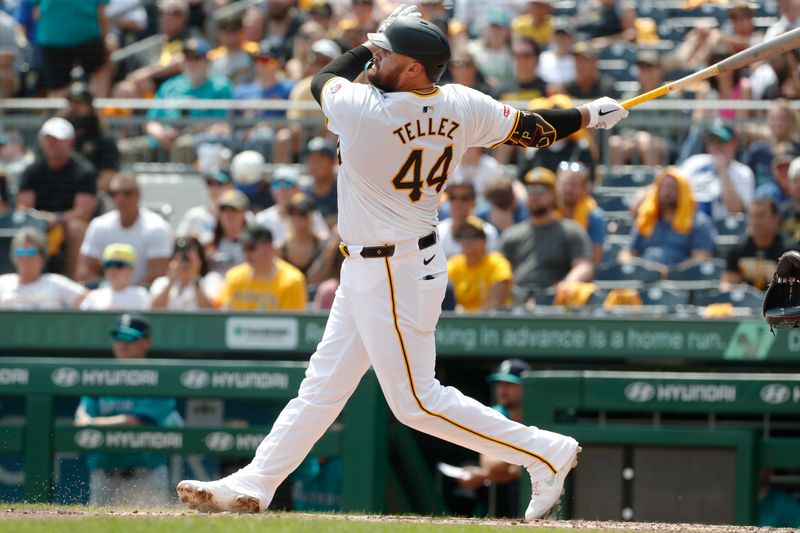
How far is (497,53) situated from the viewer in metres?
12.2

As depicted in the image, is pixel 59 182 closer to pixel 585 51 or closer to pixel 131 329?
pixel 131 329

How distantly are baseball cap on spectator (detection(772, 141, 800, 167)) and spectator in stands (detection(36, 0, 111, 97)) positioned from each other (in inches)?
244

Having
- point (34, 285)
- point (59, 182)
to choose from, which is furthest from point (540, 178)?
point (59, 182)

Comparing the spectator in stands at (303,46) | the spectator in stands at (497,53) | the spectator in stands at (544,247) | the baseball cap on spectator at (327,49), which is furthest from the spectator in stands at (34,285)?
the spectator in stands at (497,53)

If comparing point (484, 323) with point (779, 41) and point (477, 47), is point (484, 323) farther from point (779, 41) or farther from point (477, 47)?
point (477, 47)

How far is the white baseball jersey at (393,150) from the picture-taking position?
5105 millimetres

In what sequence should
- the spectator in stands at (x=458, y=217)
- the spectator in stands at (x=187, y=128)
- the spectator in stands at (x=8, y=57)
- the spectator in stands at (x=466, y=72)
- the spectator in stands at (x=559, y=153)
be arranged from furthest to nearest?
the spectator in stands at (x=8, y=57), the spectator in stands at (x=187, y=128), the spectator in stands at (x=466, y=72), the spectator in stands at (x=559, y=153), the spectator in stands at (x=458, y=217)

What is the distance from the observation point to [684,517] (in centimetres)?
731

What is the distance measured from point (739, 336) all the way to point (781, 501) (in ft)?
3.33

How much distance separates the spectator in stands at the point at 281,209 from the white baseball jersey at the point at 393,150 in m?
4.60

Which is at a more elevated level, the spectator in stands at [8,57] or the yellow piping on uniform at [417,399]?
the spectator in stands at [8,57]

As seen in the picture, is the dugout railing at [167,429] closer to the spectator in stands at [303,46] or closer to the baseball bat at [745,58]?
the baseball bat at [745,58]

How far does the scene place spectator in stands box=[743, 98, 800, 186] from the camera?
1002 centimetres

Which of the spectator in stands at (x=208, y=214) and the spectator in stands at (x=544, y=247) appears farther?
the spectator in stands at (x=208, y=214)
